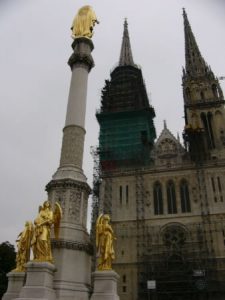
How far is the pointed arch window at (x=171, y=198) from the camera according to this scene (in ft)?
115

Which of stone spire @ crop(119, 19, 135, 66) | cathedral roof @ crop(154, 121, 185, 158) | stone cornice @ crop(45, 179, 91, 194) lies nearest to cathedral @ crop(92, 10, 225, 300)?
cathedral roof @ crop(154, 121, 185, 158)

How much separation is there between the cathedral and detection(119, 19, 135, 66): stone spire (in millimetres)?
6667

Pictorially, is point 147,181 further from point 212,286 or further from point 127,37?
point 127,37

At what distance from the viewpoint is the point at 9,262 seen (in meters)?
30.9

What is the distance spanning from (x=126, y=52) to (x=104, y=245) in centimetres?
4606

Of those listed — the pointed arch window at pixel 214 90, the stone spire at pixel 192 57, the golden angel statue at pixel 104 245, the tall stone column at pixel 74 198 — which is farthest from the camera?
the stone spire at pixel 192 57

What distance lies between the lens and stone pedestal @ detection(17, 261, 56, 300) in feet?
39.4

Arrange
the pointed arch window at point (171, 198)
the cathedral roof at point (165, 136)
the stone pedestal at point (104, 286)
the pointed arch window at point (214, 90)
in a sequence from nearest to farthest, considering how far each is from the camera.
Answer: the stone pedestal at point (104, 286)
the pointed arch window at point (171, 198)
the cathedral roof at point (165, 136)
the pointed arch window at point (214, 90)

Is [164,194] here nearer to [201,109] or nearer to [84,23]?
[201,109]

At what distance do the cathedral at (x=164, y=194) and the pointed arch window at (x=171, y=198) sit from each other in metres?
0.10

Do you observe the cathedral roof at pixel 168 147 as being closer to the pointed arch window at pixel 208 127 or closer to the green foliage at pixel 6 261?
the pointed arch window at pixel 208 127

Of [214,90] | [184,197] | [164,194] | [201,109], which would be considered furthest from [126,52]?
[184,197]

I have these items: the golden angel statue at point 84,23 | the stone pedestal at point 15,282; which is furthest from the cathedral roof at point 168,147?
the stone pedestal at point 15,282

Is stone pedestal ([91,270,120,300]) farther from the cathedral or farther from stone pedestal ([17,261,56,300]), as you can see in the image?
the cathedral
